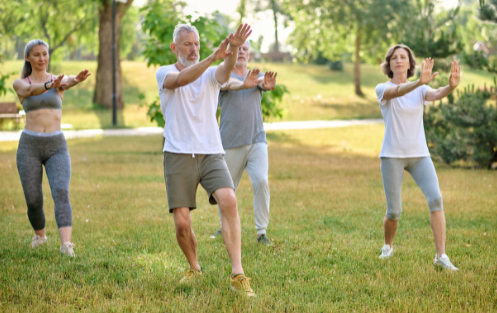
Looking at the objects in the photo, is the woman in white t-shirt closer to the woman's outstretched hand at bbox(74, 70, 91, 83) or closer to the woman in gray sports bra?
the woman's outstretched hand at bbox(74, 70, 91, 83)

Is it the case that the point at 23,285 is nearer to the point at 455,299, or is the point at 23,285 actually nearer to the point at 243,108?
the point at 243,108

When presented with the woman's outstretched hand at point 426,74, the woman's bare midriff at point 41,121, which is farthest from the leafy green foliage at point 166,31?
the woman's outstretched hand at point 426,74

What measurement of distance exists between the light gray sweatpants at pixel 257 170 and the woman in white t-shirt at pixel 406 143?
156 cm

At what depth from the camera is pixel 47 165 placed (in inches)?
234

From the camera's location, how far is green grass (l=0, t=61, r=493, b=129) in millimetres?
32688

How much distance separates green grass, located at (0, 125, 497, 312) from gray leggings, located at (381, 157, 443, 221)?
584 mm

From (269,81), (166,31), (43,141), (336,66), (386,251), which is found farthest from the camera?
(336,66)

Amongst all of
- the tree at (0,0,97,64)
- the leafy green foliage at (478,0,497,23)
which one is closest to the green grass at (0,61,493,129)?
the tree at (0,0,97,64)

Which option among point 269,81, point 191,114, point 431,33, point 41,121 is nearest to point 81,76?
point 41,121

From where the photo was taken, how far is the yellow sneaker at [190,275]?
190 inches

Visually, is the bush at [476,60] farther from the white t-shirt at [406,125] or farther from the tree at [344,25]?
the tree at [344,25]

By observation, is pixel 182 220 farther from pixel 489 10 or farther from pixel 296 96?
pixel 296 96

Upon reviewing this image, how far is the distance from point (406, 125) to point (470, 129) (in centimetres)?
862

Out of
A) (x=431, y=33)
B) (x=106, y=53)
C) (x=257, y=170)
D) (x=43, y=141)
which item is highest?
(x=431, y=33)
